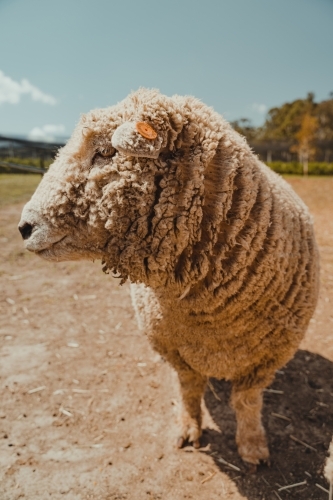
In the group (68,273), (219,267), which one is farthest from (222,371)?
(68,273)

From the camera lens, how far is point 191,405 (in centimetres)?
269

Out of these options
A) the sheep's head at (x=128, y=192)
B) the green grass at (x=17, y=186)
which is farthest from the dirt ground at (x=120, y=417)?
the green grass at (x=17, y=186)

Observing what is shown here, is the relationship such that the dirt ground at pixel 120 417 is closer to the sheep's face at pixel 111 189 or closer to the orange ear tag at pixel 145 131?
the sheep's face at pixel 111 189

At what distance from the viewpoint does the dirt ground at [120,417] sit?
2334mm

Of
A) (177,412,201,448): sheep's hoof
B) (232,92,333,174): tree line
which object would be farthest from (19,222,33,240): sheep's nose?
(232,92,333,174): tree line

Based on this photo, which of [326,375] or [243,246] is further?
[326,375]

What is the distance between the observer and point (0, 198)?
12.2 metres

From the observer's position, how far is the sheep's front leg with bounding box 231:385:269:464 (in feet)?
8.06

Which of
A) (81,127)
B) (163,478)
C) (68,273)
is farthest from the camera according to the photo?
(68,273)

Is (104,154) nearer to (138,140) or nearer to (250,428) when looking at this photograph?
(138,140)

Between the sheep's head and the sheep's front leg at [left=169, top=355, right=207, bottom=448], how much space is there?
1106 millimetres

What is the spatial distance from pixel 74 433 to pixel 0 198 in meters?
11.0

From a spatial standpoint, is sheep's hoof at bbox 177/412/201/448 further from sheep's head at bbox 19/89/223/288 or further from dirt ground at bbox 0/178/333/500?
sheep's head at bbox 19/89/223/288

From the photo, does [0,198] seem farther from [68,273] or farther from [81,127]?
[81,127]
